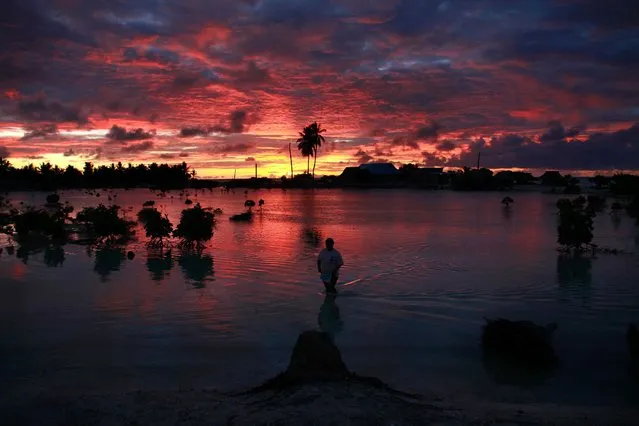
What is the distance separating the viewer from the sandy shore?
19.7 feet

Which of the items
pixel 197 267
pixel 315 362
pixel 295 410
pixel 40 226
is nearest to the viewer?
pixel 295 410

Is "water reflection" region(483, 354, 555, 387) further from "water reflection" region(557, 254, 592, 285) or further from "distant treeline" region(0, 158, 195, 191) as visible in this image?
"distant treeline" region(0, 158, 195, 191)

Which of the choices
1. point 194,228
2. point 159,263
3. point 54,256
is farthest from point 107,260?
point 194,228

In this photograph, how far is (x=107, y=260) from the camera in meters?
19.7

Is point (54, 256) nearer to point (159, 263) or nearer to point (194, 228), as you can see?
point (159, 263)

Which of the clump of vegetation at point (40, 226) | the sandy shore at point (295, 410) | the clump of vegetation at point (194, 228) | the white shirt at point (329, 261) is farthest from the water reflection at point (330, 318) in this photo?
the clump of vegetation at point (40, 226)

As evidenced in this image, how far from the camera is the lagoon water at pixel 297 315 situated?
8328 millimetres

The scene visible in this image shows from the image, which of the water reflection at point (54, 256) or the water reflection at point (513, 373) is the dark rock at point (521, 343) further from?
the water reflection at point (54, 256)

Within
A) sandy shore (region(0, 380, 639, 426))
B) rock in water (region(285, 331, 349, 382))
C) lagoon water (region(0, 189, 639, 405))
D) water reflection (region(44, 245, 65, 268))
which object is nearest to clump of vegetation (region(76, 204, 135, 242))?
water reflection (region(44, 245, 65, 268))

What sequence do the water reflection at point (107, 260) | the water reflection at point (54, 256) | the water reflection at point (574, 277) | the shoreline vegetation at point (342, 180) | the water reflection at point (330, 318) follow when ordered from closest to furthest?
Answer: the water reflection at point (330, 318) < the water reflection at point (574, 277) < the water reflection at point (107, 260) < the water reflection at point (54, 256) < the shoreline vegetation at point (342, 180)

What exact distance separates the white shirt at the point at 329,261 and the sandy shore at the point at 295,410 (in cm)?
640

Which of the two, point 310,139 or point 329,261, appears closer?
point 329,261

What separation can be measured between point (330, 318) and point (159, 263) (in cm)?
942

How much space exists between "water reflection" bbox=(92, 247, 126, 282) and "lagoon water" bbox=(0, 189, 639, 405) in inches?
2.9
